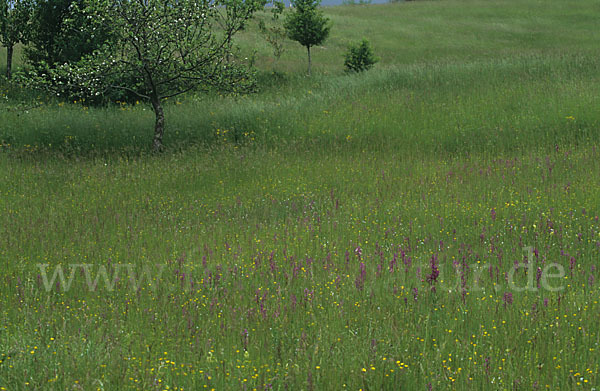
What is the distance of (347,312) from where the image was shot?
4844 millimetres

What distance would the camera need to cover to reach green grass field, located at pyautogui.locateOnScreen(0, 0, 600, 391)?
402 cm

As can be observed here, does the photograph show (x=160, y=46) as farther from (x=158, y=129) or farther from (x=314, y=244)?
(x=314, y=244)

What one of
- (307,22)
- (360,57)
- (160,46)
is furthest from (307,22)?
(160,46)

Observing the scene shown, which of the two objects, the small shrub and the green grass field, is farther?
the small shrub

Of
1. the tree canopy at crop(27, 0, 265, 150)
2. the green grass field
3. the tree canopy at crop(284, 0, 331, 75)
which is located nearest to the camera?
the green grass field

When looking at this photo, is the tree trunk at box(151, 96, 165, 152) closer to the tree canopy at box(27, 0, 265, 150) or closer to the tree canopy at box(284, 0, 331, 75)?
the tree canopy at box(27, 0, 265, 150)

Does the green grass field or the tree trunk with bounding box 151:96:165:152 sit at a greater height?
the tree trunk with bounding box 151:96:165:152

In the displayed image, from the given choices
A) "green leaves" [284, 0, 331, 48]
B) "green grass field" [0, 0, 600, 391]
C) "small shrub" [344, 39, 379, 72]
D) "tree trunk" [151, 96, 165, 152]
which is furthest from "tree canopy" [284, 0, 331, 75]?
"tree trunk" [151, 96, 165, 152]

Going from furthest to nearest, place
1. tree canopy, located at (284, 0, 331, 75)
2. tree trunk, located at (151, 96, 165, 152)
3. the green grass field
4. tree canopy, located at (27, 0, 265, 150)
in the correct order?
tree canopy, located at (284, 0, 331, 75)
tree trunk, located at (151, 96, 165, 152)
tree canopy, located at (27, 0, 265, 150)
the green grass field

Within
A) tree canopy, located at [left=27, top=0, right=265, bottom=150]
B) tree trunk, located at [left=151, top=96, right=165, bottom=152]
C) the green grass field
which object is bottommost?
the green grass field

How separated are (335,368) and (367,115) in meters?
12.4

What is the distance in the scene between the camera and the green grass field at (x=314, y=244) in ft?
13.2

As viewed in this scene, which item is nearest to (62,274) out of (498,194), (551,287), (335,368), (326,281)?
(326,281)

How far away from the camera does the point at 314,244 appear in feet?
23.2
